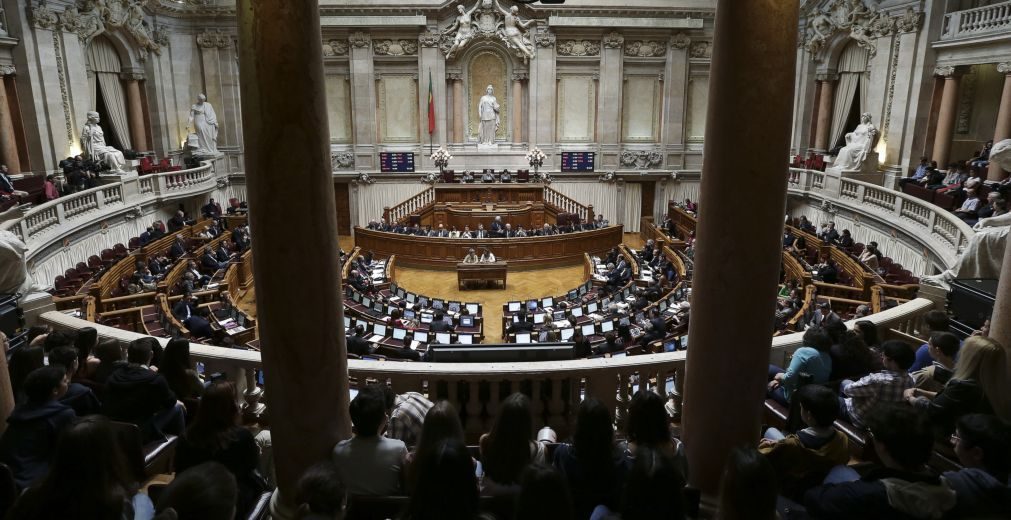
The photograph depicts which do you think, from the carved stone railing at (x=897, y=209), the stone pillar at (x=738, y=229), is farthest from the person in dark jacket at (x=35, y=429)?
the carved stone railing at (x=897, y=209)

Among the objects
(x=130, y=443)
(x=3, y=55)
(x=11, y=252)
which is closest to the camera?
(x=130, y=443)

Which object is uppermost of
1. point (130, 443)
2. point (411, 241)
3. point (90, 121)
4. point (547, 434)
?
point (90, 121)

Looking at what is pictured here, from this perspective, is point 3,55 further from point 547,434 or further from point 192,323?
point 547,434

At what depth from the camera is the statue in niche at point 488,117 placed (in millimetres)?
26172

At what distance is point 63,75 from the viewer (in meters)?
18.6

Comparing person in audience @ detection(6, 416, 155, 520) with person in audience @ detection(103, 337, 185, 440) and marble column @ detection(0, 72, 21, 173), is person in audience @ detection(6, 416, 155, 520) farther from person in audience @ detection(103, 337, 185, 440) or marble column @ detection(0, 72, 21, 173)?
marble column @ detection(0, 72, 21, 173)

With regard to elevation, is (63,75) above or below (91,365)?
above

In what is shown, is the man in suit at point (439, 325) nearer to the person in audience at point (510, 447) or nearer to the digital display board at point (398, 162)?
the person in audience at point (510, 447)

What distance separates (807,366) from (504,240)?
15.8 meters

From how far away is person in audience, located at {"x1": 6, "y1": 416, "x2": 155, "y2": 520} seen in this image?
265 centimetres

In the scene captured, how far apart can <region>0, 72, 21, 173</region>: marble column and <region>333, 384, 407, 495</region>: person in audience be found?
1898 cm

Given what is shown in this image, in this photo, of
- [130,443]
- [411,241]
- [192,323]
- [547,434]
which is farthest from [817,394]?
[411,241]

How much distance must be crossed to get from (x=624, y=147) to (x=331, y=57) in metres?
12.8

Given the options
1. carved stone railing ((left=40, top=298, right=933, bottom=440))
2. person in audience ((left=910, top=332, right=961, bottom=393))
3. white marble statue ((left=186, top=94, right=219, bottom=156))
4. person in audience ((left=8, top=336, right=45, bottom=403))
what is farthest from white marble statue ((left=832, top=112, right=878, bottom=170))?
white marble statue ((left=186, top=94, right=219, bottom=156))
